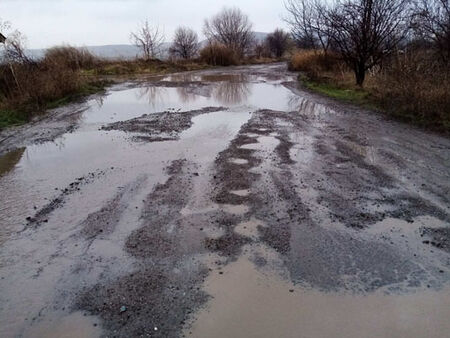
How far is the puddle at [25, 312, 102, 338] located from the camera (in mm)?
3055

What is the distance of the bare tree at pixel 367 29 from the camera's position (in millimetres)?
15203

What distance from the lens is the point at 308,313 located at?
324cm

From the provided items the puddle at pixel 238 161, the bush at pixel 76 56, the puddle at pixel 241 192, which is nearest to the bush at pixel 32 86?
the puddle at pixel 238 161

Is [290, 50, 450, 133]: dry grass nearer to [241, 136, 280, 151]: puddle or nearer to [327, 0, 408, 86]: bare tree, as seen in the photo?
[327, 0, 408, 86]: bare tree

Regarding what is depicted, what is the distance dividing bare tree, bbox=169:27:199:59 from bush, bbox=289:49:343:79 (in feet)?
65.9

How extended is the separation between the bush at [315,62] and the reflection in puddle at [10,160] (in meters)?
19.5

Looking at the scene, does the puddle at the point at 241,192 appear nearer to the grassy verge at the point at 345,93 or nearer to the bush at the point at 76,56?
the grassy verge at the point at 345,93

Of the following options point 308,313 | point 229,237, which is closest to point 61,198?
point 229,237

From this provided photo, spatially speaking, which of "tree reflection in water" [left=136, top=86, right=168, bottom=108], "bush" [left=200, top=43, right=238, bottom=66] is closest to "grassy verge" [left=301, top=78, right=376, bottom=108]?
"tree reflection in water" [left=136, top=86, right=168, bottom=108]

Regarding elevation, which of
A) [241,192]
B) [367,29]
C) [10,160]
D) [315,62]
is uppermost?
[367,29]

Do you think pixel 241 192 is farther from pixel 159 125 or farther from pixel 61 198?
pixel 159 125

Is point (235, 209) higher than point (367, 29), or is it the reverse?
point (367, 29)

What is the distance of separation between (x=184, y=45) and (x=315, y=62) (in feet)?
86.6

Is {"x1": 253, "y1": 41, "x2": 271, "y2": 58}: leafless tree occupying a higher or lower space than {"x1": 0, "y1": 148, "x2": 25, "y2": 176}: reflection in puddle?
lower
